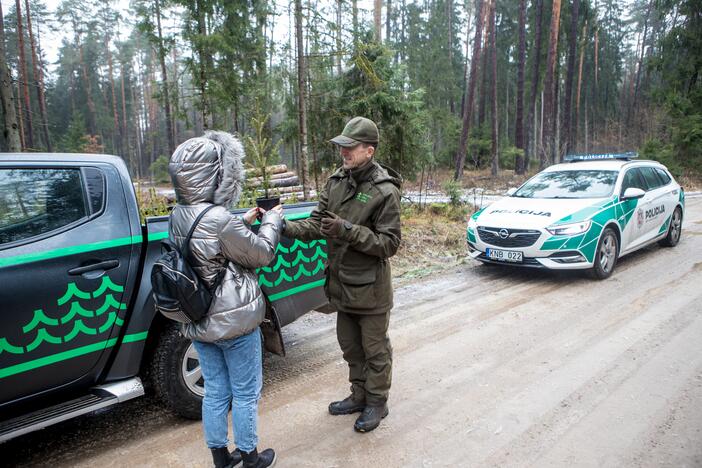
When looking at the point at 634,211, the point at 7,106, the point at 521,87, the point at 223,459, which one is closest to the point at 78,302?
the point at 223,459

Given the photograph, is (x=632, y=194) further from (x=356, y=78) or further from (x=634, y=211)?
(x=356, y=78)

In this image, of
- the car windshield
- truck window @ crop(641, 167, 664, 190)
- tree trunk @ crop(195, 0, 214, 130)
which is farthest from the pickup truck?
tree trunk @ crop(195, 0, 214, 130)

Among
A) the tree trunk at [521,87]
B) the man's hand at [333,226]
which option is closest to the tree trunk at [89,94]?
the tree trunk at [521,87]

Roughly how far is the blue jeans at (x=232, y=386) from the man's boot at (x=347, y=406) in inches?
36.9

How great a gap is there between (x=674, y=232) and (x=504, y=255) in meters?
4.42

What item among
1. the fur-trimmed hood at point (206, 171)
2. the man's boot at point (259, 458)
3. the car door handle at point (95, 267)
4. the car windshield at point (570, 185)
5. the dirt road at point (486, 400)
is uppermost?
the fur-trimmed hood at point (206, 171)

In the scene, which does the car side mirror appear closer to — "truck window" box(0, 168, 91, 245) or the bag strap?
the bag strap

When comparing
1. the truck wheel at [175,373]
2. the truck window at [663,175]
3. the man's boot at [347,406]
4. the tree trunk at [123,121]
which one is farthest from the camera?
the tree trunk at [123,121]

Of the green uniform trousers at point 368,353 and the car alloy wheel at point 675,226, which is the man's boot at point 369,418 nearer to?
the green uniform trousers at point 368,353

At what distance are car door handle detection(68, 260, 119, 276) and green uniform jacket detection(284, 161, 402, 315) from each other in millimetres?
1109

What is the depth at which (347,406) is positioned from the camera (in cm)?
342

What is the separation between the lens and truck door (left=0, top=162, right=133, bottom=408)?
102 inches

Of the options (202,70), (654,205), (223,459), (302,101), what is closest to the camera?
(223,459)

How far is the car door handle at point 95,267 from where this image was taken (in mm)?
2768
